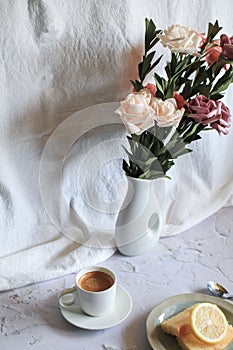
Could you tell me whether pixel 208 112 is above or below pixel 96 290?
above

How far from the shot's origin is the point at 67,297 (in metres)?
0.96

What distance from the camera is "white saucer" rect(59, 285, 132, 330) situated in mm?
914

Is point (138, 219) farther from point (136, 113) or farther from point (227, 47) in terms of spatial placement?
point (227, 47)

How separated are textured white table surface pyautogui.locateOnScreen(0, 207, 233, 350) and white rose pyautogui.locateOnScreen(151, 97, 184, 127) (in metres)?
0.31

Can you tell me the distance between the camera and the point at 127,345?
0.89 meters

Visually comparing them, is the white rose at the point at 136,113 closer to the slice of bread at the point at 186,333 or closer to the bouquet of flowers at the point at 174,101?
the bouquet of flowers at the point at 174,101

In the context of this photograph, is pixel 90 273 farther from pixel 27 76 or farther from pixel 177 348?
pixel 27 76

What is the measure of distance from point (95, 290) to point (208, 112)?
14.8 inches

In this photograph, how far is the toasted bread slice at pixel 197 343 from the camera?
2.77 ft

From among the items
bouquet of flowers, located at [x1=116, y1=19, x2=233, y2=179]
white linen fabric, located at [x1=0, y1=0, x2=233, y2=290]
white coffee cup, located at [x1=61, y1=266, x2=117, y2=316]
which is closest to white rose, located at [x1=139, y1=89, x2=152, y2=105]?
bouquet of flowers, located at [x1=116, y1=19, x2=233, y2=179]

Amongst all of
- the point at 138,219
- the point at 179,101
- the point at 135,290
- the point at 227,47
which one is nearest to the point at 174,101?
the point at 179,101

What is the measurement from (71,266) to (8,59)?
16.4 inches

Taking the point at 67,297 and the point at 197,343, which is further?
the point at 67,297

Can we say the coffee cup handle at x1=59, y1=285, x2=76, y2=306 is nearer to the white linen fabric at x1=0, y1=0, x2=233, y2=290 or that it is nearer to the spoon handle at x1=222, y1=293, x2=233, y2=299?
the white linen fabric at x1=0, y1=0, x2=233, y2=290
